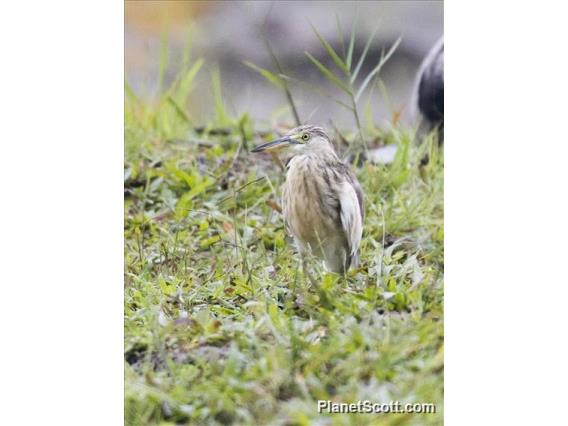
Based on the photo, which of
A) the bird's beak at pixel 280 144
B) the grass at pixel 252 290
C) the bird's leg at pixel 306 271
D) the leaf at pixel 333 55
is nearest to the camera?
the grass at pixel 252 290

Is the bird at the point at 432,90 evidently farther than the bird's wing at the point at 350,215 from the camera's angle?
Yes

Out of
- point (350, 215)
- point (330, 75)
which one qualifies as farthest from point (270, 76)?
point (350, 215)

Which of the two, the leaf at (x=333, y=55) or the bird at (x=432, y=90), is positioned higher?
the leaf at (x=333, y=55)

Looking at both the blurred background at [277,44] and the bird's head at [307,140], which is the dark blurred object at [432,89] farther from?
the bird's head at [307,140]

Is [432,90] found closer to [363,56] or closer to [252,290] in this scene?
[363,56]

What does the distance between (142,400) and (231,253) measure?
1104 mm

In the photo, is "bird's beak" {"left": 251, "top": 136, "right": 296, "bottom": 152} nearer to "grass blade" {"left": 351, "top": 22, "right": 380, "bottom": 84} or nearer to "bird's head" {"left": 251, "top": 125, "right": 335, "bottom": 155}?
"bird's head" {"left": 251, "top": 125, "right": 335, "bottom": 155}

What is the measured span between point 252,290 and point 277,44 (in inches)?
56.1

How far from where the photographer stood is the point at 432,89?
204 inches

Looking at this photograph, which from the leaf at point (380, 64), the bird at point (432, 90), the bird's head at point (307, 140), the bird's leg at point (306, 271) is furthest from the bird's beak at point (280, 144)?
the bird at point (432, 90)

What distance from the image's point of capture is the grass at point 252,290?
4.05 meters

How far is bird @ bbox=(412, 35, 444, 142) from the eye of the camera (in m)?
5.12

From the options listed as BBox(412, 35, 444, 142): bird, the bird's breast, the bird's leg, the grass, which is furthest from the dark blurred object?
the bird's leg
